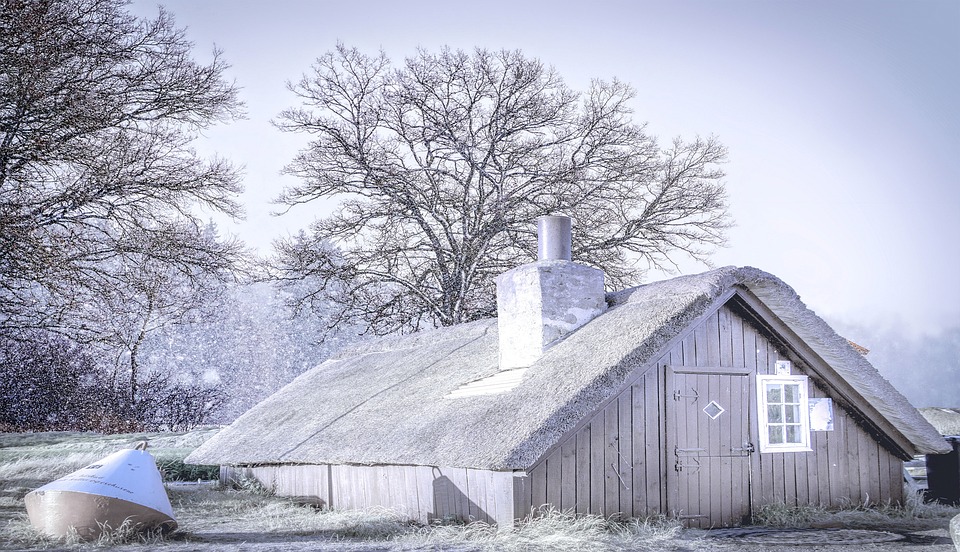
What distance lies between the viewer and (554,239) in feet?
40.7

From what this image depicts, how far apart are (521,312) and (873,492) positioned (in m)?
5.25

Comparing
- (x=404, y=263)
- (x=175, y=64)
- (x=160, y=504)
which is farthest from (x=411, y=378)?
(x=404, y=263)

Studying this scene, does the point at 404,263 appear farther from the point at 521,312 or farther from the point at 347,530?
the point at 347,530

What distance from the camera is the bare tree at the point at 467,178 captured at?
971 inches

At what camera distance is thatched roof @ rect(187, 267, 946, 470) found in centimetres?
950

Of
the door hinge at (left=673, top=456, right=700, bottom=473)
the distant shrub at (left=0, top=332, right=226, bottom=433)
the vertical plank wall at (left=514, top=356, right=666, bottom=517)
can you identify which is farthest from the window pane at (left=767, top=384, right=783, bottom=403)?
the distant shrub at (left=0, top=332, right=226, bottom=433)

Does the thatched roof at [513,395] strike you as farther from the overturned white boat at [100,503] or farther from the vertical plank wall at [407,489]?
the overturned white boat at [100,503]

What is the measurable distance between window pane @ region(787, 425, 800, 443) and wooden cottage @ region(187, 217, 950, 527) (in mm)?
18

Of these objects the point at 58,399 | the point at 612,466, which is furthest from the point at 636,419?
the point at 58,399

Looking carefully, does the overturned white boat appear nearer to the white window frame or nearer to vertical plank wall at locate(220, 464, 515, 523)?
vertical plank wall at locate(220, 464, 515, 523)

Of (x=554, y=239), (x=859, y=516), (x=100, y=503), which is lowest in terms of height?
(x=859, y=516)

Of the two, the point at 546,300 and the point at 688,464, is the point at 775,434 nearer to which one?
the point at 688,464

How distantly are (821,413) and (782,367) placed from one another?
2.82ft

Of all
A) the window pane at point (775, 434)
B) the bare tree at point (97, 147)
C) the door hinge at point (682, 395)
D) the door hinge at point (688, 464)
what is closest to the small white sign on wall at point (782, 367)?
the window pane at point (775, 434)
